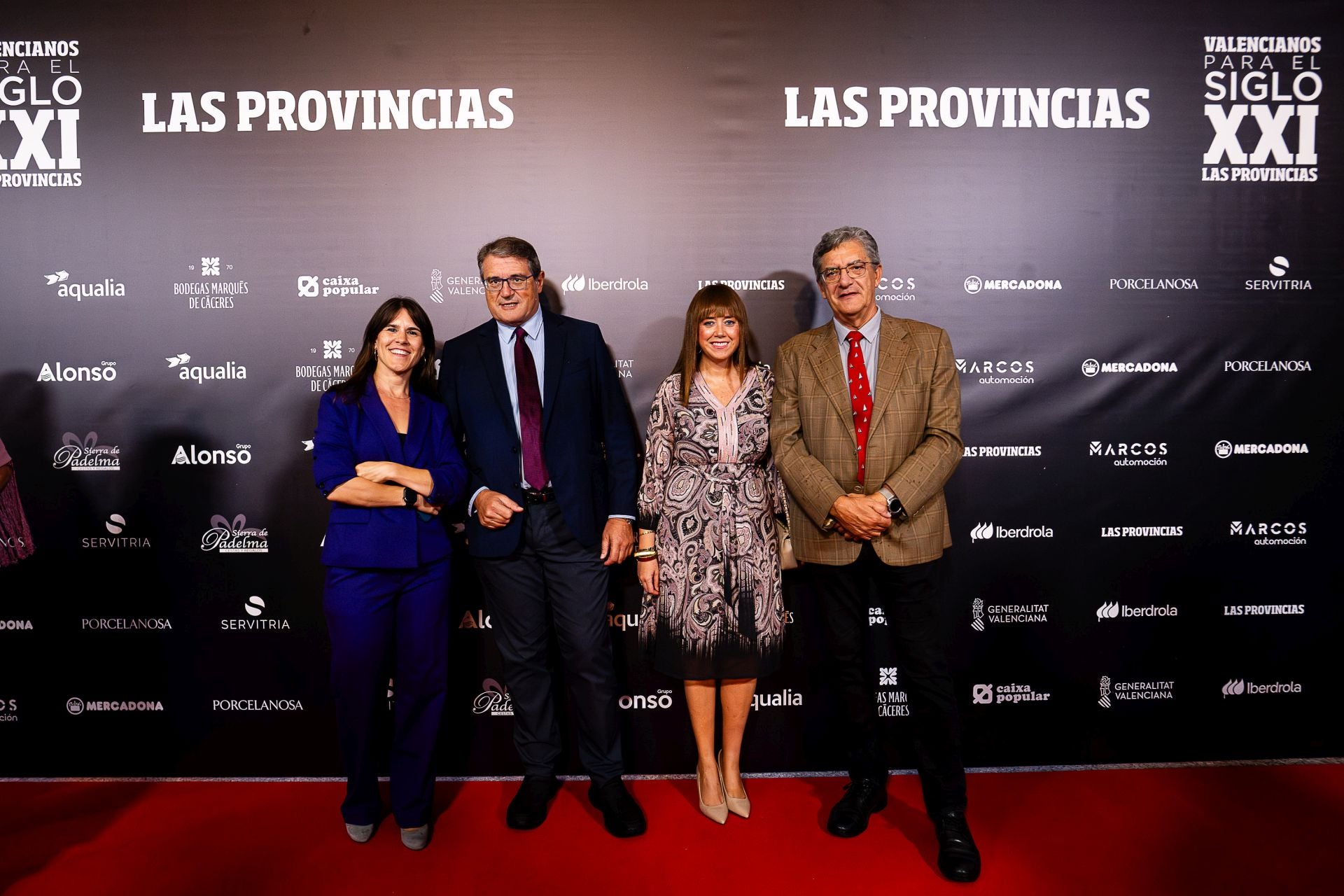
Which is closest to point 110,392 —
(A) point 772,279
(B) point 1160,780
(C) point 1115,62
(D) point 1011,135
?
(A) point 772,279

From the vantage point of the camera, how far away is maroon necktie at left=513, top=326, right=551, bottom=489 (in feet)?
8.54

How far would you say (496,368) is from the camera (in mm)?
2637

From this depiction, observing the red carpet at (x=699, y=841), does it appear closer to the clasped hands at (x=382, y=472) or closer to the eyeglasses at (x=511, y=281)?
the clasped hands at (x=382, y=472)

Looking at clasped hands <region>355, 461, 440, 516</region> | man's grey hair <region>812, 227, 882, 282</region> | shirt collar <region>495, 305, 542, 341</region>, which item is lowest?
clasped hands <region>355, 461, 440, 516</region>

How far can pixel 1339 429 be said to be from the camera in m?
3.16

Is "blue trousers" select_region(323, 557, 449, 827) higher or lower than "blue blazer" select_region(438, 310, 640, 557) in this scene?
lower

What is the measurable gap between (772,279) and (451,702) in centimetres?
228

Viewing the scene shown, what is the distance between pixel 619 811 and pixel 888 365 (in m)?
1.86

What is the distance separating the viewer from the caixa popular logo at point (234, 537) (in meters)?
3.13

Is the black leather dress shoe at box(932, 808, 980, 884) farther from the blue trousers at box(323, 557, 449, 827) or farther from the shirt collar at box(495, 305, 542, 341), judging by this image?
the shirt collar at box(495, 305, 542, 341)

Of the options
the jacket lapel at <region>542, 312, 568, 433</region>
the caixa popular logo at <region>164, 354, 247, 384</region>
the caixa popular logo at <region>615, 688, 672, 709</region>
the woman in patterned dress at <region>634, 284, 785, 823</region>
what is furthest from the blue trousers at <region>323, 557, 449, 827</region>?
the caixa popular logo at <region>164, 354, 247, 384</region>

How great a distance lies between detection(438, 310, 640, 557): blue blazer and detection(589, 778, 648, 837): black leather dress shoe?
932mm

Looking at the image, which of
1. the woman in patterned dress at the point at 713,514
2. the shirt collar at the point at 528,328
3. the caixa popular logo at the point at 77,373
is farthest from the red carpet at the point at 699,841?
the shirt collar at the point at 528,328

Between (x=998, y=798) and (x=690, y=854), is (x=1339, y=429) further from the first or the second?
(x=690, y=854)
